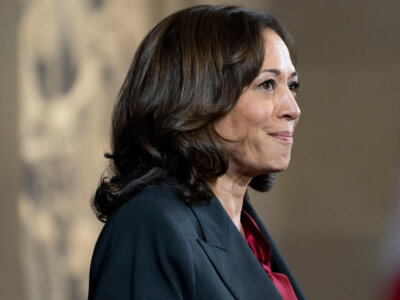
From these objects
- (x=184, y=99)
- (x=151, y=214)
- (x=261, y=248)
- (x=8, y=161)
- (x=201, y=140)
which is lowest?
(x=261, y=248)

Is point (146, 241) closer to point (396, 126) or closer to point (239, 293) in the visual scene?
point (239, 293)

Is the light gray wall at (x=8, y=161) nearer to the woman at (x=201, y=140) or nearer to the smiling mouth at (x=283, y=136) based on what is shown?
the woman at (x=201, y=140)

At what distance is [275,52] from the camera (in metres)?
1.98

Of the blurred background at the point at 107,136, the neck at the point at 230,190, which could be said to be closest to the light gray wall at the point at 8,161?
the blurred background at the point at 107,136

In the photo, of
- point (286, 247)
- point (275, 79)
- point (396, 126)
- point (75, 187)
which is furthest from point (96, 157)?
point (275, 79)

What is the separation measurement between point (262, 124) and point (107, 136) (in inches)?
73.5

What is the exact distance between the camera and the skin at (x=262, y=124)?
6.35ft

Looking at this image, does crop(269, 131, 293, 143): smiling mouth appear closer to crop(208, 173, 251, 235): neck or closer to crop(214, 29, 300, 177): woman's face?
crop(214, 29, 300, 177): woman's face

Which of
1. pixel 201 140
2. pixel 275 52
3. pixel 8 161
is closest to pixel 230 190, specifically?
pixel 201 140

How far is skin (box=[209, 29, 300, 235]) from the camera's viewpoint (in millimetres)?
1936

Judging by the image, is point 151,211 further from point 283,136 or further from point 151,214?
point 283,136

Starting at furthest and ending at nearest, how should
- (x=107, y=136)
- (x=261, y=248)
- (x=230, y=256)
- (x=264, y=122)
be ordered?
(x=107, y=136), (x=261, y=248), (x=264, y=122), (x=230, y=256)

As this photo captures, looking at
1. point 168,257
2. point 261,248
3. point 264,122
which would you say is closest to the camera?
point 168,257

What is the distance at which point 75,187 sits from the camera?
11.8 feet
